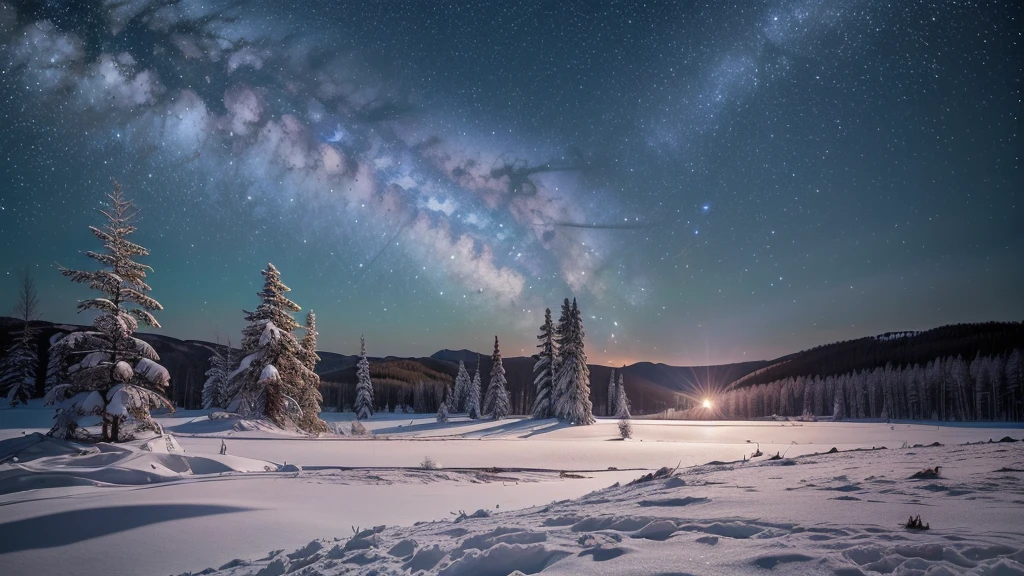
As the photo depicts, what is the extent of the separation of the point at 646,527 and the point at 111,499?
9640mm

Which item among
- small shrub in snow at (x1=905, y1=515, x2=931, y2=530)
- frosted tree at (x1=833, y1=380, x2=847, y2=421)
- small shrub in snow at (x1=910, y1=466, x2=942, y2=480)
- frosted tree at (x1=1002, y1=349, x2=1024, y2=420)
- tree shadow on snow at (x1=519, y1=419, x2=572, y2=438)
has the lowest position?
frosted tree at (x1=833, y1=380, x2=847, y2=421)

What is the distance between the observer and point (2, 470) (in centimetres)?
1052

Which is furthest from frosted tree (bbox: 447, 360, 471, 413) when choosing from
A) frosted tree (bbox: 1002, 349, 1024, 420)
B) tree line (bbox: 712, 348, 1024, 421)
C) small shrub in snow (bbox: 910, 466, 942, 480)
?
frosted tree (bbox: 1002, 349, 1024, 420)

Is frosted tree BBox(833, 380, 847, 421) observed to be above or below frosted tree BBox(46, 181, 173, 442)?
below

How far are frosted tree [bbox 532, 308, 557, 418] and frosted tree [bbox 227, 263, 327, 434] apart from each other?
24.2 meters

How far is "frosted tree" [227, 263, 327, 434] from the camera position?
28.3 m

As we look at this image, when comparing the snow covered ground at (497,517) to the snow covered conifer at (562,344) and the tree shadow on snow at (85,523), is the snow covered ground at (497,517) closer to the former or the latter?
the tree shadow on snow at (85,523)

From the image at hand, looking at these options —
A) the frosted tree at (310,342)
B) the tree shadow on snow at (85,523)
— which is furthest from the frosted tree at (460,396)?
the tree shadow on snow at (85,523)

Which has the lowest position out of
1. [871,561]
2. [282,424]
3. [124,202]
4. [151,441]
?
[282,424]

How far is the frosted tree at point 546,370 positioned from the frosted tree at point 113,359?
36452mm

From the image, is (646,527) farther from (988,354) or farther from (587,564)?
(988,354)

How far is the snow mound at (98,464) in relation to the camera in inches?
412

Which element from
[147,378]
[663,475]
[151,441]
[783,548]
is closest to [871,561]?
[783,548]

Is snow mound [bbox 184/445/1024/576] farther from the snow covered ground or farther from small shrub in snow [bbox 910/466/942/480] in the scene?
small shrub in snow [bbox 910/466/942/480]
